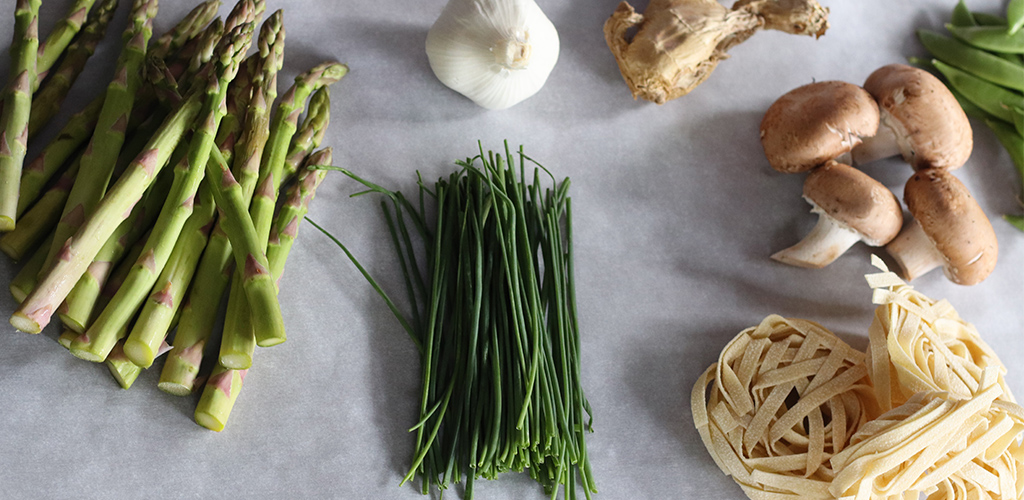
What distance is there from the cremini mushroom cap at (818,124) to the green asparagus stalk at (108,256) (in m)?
1.39

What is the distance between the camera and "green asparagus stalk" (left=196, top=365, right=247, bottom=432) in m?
1.19

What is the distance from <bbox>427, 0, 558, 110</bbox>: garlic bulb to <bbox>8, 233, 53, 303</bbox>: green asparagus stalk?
889mm

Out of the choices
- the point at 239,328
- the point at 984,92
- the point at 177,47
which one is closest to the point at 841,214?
the point at 984,92

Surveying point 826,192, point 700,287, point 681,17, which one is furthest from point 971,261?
point 681,17

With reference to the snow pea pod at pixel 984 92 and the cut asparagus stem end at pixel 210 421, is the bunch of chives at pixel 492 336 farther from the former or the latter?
the snow pea pod at pixel 984 92

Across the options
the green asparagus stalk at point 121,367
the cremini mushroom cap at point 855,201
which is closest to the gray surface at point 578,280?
the green asparagus stalk at point 121,367

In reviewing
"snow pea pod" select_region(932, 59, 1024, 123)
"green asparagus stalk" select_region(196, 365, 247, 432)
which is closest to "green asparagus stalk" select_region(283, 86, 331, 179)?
"green asparagus stalk" select_region(196, 365, 247, 432)

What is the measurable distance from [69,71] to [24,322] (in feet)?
1.90

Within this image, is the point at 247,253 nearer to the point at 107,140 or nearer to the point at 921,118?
the point at 107,140

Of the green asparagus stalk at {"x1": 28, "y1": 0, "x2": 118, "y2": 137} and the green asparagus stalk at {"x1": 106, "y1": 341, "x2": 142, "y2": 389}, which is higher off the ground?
the green asparagus stalk at {"x1": 28, "y1": 0, "x2": 118, "y2": 137}

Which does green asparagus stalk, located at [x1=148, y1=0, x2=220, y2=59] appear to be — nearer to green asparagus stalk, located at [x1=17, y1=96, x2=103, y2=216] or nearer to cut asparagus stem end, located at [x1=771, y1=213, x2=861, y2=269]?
green asparagus stalk, located at [x1=17, y1=96, x2=103, y2=216]

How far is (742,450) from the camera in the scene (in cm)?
146

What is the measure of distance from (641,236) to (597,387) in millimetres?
404

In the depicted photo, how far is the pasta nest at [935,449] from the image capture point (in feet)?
4.29
